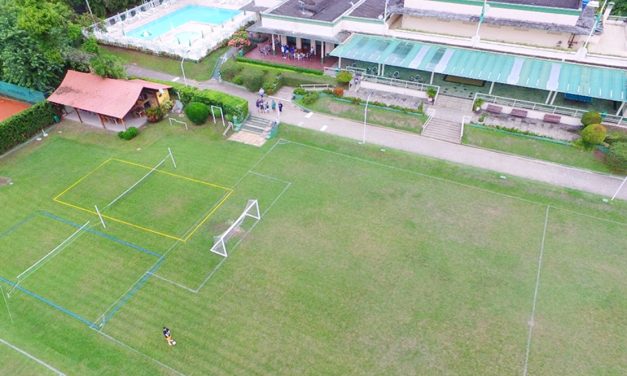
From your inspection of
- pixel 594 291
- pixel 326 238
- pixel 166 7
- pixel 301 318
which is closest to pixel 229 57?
pixel 166 7

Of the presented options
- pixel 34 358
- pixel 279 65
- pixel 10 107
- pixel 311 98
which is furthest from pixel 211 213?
pixel 10 107

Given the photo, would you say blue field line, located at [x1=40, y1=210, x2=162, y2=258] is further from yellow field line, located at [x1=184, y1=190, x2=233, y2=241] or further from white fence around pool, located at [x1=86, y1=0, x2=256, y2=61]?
white fence around pool, located at [x1=86, y1=0, x2=256, y2=61]

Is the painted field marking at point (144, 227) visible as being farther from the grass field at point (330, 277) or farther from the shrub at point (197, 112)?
the shrub at point (197, 112)

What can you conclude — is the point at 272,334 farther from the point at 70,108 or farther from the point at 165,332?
the point at 70,108

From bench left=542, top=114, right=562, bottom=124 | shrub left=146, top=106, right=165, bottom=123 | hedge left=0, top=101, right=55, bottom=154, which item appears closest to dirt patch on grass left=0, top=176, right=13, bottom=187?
hedge left=0, top=101, right=55, bottom=154

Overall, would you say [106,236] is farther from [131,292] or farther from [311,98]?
[311,98]

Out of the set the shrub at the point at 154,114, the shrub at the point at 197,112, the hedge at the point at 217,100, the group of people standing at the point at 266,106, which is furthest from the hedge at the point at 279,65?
the shrub at the point at 154,114
